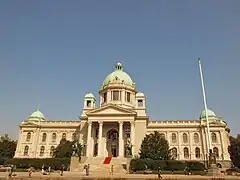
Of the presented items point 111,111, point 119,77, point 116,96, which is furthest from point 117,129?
point 119,77

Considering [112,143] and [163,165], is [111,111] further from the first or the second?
[163,165]

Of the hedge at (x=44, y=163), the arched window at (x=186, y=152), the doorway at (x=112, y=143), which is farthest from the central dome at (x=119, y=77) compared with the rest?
the hedge at (x=44, y=163)

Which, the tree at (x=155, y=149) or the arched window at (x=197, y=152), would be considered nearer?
the tree at (x=155, y=149)

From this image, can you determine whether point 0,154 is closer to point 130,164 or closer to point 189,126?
point 130,164

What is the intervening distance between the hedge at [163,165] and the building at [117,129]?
12410mm

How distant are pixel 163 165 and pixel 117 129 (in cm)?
2051

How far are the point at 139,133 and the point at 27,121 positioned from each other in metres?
34.2

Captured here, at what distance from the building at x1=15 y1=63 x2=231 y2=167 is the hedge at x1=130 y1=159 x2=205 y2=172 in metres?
12.4

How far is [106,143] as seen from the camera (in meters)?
61.3

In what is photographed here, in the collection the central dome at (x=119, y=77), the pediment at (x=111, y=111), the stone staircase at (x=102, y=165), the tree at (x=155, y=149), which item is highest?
the central dome at (x=119, y=77)

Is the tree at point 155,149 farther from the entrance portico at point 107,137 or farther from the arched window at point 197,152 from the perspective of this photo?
the arched window at point 197,152

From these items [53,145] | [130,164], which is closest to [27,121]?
[53,145]

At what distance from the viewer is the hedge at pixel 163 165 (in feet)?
141

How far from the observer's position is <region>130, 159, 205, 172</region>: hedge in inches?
1697
